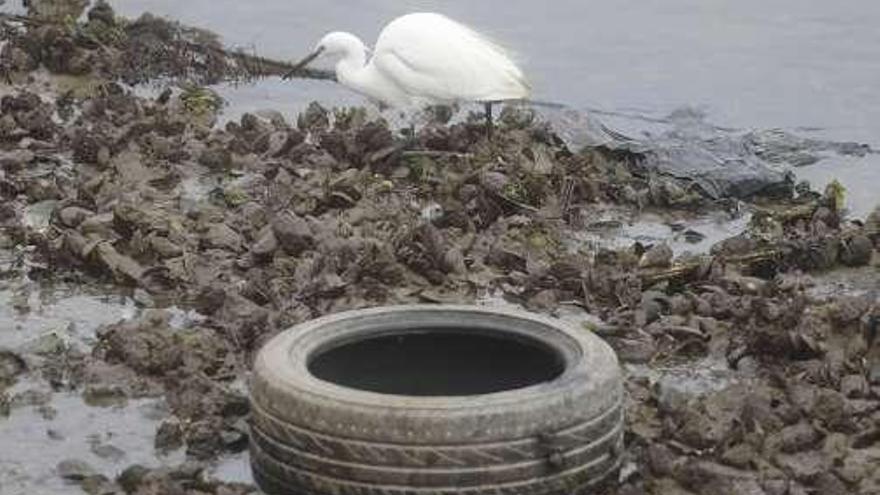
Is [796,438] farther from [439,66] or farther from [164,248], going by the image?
[439,66]

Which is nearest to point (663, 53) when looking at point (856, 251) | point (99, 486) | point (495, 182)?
point (495, 182)

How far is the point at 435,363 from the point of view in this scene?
18.8 ft

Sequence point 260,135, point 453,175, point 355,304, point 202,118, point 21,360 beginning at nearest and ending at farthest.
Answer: point 21,360 < point 355,304 < point 453,175 < point 260,135 < point 202,118

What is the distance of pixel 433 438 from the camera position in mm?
4742

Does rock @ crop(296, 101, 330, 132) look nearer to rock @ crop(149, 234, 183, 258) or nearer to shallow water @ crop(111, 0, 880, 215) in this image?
shallow water @ crop(111, 0, 880, 215)

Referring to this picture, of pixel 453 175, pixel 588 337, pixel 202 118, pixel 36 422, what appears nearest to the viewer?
pixel 588 337

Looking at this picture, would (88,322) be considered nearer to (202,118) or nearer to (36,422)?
(36,422)

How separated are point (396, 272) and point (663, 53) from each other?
19.7 ft

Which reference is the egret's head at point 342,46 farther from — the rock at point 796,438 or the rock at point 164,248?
the rock at point 796,438

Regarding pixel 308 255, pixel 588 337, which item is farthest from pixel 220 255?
pixel 588 337

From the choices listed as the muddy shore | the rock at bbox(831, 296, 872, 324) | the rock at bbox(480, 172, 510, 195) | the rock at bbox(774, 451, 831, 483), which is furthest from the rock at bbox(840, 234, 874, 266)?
the rock at bbox(774, 451, 831, 483)

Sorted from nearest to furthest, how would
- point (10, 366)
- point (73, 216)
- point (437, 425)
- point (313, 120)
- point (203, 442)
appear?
point (437, 425), point (203, 442), point (10, 366), point (73, 216), point (313, 120)

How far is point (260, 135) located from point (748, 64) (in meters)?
4.21

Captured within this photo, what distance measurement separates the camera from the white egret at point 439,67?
1001 cm
